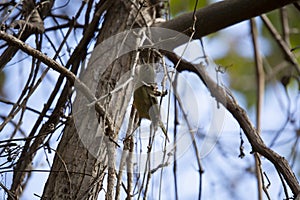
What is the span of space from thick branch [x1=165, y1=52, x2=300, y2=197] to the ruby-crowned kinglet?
0.45 feet

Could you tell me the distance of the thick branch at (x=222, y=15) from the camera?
1250mm

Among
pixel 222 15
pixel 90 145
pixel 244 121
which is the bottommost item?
pixel 90 145

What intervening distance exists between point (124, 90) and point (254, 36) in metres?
0.77

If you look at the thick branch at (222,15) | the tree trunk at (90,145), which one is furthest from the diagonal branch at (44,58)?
the thick branch at (222,15)

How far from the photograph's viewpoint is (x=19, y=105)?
1216mm

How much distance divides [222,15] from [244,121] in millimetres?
249

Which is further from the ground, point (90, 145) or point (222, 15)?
point (222, 15)

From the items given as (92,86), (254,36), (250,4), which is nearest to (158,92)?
(92,86)

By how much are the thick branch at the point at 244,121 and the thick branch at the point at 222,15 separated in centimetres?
9

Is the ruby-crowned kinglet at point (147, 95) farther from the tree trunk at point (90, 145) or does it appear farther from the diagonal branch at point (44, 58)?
the diagonal branch at point (44, 58)

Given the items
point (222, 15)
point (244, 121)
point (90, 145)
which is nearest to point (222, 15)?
point (222, 15)

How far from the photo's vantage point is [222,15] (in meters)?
1.28

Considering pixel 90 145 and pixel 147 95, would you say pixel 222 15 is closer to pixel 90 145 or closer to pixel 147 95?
pixel 147 95

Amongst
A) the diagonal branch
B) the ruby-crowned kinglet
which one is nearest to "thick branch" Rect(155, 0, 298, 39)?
the ruby-crowned kinglet
